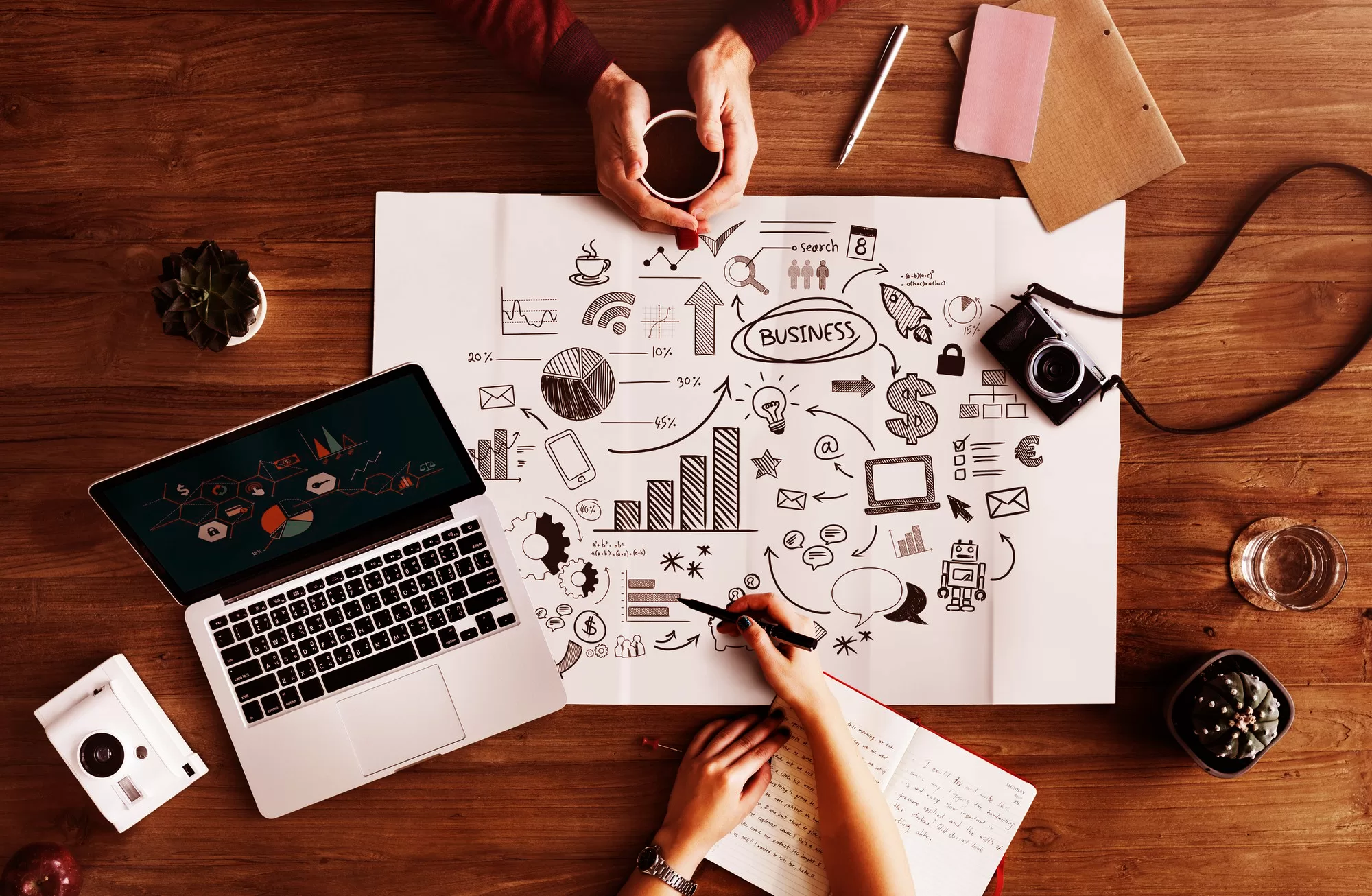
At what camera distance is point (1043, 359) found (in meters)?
1.03

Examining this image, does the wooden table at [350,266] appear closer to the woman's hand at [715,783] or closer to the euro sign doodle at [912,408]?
the woman's hand at [715,783]

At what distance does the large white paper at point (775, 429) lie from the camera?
1.04 metres

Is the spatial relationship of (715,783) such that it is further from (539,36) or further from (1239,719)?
(539,36)

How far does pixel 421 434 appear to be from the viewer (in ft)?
3.36

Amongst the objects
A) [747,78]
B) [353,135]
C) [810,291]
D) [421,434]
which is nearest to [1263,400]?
[810,291]

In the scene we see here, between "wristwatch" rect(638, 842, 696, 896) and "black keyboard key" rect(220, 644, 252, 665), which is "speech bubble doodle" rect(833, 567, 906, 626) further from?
"black keyboard key" rect(220, 644, 252, 665)

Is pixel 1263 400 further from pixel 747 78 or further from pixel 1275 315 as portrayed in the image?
pixel 747 78

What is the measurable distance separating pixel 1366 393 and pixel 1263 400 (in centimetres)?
14

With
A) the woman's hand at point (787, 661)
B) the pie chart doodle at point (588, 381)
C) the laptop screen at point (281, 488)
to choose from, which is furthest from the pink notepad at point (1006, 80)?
the laptop screen at point (281, 488)

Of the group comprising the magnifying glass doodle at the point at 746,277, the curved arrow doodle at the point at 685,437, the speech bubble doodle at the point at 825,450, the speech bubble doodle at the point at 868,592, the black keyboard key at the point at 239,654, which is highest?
the magnifying glass doodle at the point at 746,277

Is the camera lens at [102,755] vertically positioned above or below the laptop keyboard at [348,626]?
below

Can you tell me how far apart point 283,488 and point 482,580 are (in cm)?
28

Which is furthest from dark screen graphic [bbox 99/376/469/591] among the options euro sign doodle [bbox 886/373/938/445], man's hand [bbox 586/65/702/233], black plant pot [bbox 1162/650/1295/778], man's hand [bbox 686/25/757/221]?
black plant pot [bbox 1162/650/1295/778]

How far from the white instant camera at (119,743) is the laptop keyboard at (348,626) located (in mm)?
112
